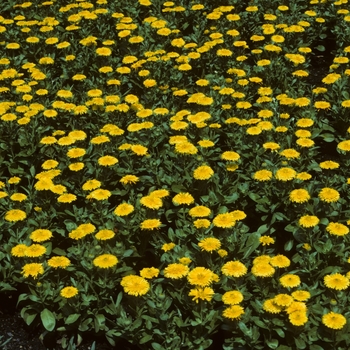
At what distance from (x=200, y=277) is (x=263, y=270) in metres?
0.38

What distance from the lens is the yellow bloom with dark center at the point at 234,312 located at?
154 inches

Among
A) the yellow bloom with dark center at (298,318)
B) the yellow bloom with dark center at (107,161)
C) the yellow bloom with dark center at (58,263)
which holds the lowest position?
the yellow bloom with dark center at (107,161)

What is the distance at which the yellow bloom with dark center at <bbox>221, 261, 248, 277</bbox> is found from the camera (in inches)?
163

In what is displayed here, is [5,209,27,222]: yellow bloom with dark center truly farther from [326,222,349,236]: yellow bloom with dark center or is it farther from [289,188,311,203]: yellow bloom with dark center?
[326,222,349,236]: yellow bloom with dark center

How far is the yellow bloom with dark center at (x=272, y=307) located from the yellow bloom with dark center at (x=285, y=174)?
118 cm

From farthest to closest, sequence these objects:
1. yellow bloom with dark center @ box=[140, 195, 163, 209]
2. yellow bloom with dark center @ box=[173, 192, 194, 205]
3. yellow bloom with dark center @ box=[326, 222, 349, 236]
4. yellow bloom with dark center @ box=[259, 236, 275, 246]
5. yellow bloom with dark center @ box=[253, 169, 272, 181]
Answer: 1. yellow bloom with dark center @ box=[253, 169, 272, 181]
2. yellow bloom with dark center @ box=[173, 192, 194, 205]
3. yellow bloom with dark center @ box=[140, 195, 163, 209]
4. yellow bloom with dark center @ box=[259, 236, 275, 246]
5. yellow bloom with dark center @ box=[326, 222, 349, 236]

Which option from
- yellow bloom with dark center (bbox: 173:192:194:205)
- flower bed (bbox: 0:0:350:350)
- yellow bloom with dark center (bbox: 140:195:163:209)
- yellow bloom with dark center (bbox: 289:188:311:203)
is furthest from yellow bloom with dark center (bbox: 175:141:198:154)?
yellow bloom with dark center (bbox: 289:188:311:203)

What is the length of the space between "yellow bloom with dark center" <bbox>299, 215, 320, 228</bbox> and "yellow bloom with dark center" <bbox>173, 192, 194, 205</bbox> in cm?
79

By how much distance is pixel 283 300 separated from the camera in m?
3.94

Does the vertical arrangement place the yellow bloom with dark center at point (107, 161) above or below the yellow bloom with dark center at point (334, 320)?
below

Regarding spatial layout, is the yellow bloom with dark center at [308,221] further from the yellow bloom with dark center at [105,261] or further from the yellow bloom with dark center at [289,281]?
the yellow bloom with dark center at [105,261]

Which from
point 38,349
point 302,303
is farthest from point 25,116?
point 302,303

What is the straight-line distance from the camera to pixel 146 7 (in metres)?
8.16

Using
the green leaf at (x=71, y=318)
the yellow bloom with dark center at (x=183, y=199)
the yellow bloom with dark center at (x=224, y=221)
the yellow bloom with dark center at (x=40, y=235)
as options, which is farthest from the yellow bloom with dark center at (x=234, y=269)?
the yellow bloom with dark center at (x=40, y=235)
